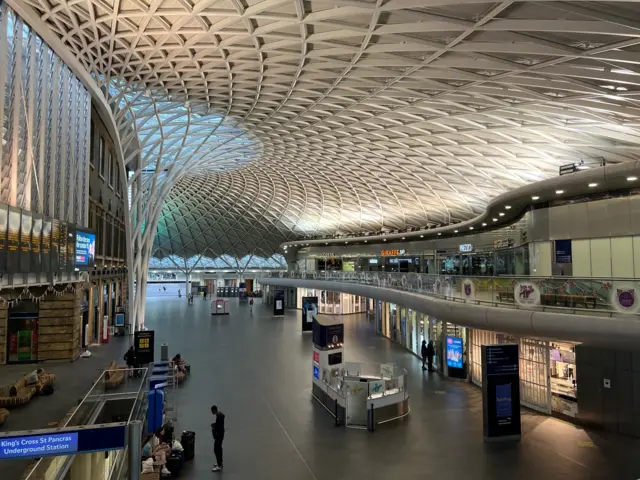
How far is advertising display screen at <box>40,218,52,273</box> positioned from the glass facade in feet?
2.96

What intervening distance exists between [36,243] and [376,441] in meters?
12.9

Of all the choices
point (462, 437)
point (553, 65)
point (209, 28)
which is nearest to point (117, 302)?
point (209, 28)

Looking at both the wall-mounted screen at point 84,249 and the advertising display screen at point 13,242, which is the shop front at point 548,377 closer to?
the advertising display screen at point 13,242

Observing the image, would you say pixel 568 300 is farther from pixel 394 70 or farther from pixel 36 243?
pixel 36 243

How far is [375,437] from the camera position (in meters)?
15.1

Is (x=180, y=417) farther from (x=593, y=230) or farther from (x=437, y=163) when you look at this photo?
(x=437, y=163)

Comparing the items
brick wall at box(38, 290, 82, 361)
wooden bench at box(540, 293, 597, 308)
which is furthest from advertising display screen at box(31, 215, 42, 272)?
wooden bench at box(540, 293, 597, 308)

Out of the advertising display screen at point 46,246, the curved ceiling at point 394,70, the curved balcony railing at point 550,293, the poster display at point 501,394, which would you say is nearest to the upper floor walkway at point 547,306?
the curved balcony railing at point 550,293

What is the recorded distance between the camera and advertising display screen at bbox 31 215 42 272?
49.9 feet

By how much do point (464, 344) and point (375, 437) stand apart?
970 cm

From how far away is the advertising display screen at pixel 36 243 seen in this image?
49.9ft

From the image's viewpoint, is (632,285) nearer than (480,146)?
Yes

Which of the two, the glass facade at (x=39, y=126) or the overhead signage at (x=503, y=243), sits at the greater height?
the glass facade at (x=39, y=126)

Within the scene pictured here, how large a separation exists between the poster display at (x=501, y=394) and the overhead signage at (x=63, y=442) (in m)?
11.4
